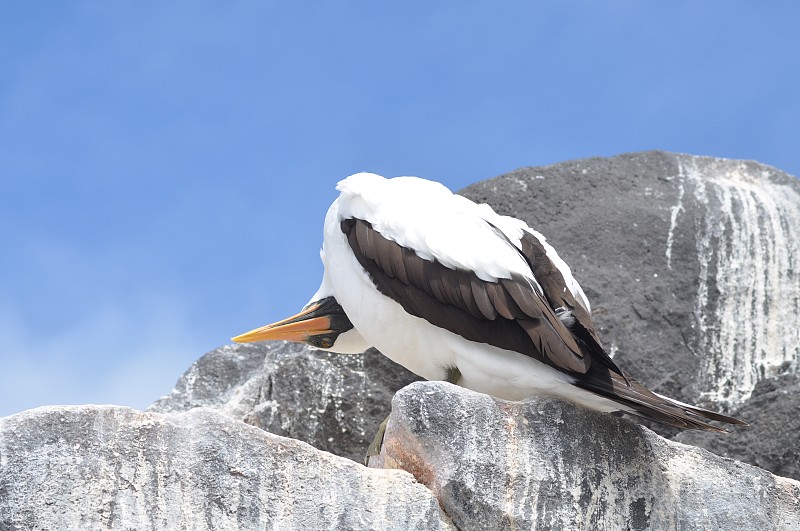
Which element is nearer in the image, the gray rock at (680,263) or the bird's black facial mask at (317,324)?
the bird's black facial mask at (317,324)

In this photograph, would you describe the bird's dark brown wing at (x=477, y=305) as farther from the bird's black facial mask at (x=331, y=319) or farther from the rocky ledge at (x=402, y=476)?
the bird's black facial mask at (x=331, y=319)

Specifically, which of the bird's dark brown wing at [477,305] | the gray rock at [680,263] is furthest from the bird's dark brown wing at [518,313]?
the gray rock at [680,263]

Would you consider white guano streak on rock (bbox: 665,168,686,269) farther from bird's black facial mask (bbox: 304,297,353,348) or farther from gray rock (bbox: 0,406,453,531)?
gray rock (bbox: 0,406,453,531)

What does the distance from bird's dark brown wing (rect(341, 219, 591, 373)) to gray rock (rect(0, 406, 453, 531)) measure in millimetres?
813

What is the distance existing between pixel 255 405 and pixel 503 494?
371 cm

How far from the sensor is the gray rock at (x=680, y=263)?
7973 millimetres

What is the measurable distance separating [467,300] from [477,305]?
47mm

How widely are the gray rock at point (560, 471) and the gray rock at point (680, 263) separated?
2375 mm

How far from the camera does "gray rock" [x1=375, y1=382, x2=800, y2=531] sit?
4648 mm

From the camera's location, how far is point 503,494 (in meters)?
4.66

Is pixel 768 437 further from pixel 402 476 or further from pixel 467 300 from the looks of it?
pixel 402 476

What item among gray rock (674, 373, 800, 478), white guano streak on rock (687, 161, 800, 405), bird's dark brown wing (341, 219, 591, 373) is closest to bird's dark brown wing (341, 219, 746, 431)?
bird's dark brown wing (341, 219, 591, 373)

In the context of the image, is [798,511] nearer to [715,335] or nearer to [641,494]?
[641,494]

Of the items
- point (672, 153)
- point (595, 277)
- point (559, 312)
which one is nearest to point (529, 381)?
point (559, 312)
